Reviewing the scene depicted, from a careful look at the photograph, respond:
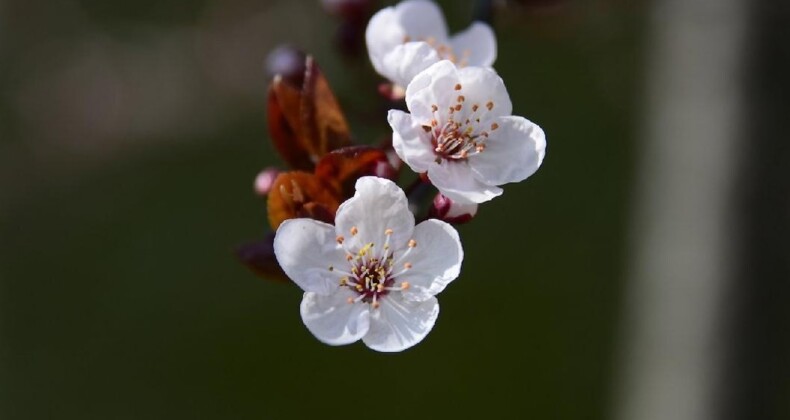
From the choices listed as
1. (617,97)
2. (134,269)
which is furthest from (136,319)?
(617,97)

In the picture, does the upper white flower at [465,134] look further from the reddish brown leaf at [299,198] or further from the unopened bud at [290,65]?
the unopened bud at [290,65]

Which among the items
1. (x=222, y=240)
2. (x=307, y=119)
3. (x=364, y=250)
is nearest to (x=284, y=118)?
(x=307, y=119)

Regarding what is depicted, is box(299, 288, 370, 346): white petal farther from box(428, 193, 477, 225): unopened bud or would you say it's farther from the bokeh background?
the bokeh background

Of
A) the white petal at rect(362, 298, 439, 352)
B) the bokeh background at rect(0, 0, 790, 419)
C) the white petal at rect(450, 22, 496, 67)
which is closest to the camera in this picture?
the white petal at rect(362, 298, 439, 352)

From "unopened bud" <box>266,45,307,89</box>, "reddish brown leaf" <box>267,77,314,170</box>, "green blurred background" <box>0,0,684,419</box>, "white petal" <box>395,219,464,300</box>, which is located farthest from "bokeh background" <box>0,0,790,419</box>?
"white petal" <box>395,219,464,300</box>

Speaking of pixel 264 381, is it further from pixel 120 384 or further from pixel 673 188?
pixel 673 188

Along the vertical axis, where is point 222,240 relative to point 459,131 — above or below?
below

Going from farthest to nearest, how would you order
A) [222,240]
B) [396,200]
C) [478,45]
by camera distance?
[222,240] < [478,45] < [396,200]

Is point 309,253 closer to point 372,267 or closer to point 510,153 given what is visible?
point 372,267
